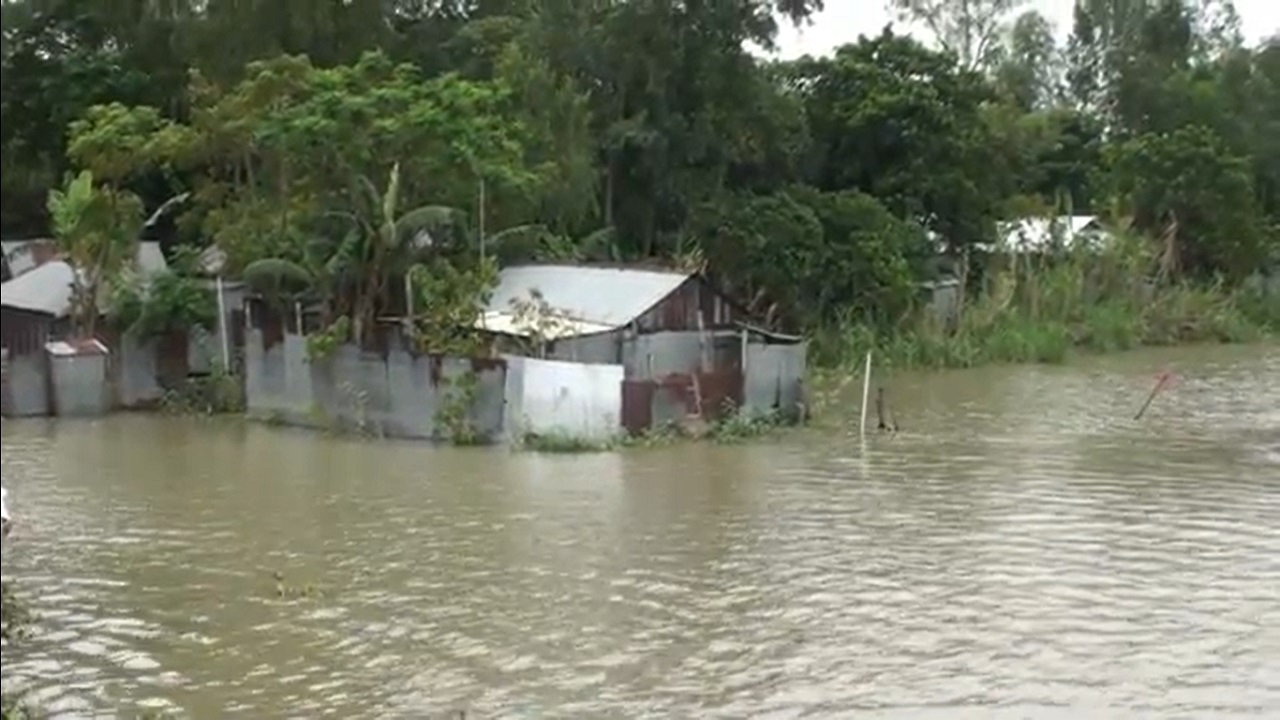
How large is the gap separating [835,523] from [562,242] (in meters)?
10.4

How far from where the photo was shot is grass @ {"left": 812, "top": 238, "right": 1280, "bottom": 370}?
25.3m

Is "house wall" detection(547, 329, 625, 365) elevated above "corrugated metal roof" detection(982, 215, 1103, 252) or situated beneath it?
situated beneath

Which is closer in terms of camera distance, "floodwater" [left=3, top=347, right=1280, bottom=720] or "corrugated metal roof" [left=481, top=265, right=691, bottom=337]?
"floodwater" [left=3, top=347, right=1280, bottom=720]

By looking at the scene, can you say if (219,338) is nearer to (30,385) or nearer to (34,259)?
(30,385)

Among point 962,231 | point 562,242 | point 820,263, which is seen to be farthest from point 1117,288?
point 562,242

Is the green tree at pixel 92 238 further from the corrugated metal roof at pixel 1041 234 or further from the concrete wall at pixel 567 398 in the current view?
the corrugated metal roof at pixel 1041 234

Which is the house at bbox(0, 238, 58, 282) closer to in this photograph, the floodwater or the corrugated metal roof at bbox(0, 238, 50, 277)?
the corrugated metal roof at bbox(0, 238, 50, 277)

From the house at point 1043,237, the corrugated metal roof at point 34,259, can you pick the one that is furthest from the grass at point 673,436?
the house at point 1043,237

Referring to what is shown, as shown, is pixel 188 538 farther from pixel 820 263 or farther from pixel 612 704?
pixel 820 263

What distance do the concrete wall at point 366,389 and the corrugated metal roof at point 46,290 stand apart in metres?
2.62

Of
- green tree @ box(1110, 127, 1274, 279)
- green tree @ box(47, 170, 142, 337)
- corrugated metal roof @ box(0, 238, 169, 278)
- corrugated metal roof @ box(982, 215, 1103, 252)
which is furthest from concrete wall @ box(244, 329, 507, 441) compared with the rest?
green tree @ box(1110, 127, 1274, 279)

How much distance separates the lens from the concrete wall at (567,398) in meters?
17.3

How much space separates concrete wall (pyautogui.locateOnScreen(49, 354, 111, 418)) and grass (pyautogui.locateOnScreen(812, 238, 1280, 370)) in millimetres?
9728

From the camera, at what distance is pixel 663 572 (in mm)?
11773
